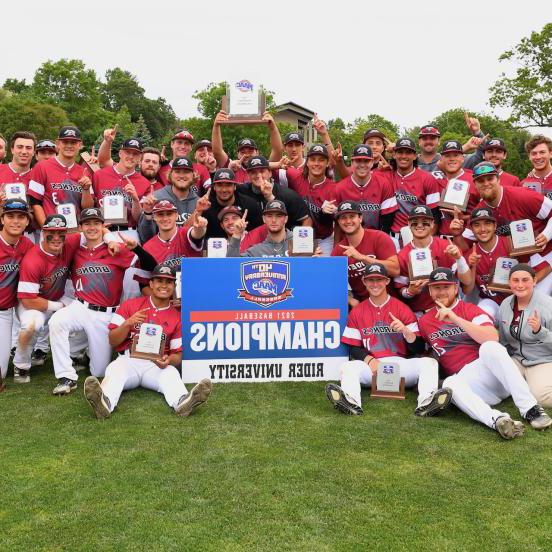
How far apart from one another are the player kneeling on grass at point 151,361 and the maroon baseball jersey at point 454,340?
2562 mm

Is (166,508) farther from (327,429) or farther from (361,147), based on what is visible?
(361,147)

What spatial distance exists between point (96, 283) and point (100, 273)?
124 mm

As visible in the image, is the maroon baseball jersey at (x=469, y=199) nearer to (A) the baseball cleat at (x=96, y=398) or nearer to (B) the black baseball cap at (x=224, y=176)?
(B) the black baseball cap at (x=224, y=176)

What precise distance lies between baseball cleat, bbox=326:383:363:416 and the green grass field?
0.08m

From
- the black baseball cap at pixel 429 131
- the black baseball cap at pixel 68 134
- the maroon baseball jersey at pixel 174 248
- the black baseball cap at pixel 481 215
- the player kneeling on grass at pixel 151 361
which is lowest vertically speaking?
the player kneeling on grass at pixel 151 361

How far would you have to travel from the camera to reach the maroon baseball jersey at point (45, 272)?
6531 millimetres

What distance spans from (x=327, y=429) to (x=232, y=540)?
1869 millimetres

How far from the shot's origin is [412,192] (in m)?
7.62

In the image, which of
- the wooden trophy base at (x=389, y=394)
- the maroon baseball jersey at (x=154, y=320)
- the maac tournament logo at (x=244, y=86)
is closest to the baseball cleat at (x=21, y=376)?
the maroon baseball jersey at (x=154, y=320)

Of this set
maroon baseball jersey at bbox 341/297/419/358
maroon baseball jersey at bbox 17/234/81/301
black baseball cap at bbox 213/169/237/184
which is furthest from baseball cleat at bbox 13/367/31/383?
maroon baseball jersey at bbox 341/297/419/358

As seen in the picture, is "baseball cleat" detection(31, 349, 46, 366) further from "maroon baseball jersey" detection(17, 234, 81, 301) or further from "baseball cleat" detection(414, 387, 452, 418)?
"baseball cleat" detection(414, 387, 452, 418)

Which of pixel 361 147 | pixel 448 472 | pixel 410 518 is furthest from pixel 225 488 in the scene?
pixel 361 147

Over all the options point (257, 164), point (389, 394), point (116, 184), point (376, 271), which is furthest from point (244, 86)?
point (389, 394)

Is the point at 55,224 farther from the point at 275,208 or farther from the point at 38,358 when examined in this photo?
the point at 275,208
